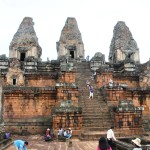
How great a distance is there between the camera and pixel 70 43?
86.9 feet

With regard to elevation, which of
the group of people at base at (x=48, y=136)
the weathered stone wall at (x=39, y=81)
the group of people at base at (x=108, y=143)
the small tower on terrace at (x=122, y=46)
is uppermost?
the small tower on terrace at (x=122, y=46)

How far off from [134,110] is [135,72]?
670cm

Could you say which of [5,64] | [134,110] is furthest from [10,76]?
[134,110]

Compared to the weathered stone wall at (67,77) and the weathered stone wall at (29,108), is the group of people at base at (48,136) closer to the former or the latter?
the weathered stone wall at (29,108)

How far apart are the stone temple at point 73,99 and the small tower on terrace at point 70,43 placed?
5.17m

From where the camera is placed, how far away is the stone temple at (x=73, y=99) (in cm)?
1306

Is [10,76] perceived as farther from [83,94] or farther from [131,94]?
[131,94]

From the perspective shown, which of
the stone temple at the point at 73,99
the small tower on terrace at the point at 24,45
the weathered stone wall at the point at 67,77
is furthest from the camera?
the small tower on terrace at the point at 24,45

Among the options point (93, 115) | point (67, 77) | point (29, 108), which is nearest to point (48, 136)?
point (93, 115)

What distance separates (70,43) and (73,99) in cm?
1290

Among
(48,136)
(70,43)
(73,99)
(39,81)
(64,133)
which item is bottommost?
(48,136)

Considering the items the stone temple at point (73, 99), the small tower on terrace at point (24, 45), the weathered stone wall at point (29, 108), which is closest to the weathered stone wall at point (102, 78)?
the stone temple at point (73, 99)

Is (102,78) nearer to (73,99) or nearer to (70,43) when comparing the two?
(73,99)

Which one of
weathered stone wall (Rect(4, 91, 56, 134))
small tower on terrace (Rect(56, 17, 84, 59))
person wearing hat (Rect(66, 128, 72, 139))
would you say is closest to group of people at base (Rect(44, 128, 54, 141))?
person wearing hat (Rect(66, 128, 72, 139))
